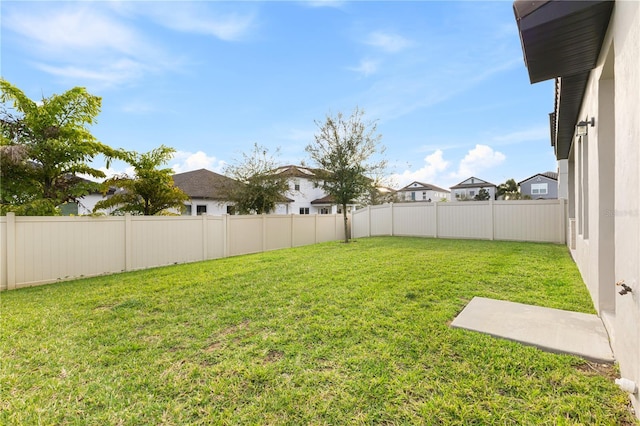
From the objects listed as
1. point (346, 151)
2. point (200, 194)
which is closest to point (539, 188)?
point (346, 151)

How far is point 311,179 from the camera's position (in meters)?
14.0

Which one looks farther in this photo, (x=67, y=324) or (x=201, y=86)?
(x=201, y=86)

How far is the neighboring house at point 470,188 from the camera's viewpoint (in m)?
48.8

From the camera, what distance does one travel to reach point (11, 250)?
6402 mm

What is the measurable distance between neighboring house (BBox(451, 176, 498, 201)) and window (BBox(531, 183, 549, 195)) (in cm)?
515

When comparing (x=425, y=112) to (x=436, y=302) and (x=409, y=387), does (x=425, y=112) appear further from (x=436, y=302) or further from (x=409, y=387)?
(x=409, y=387)

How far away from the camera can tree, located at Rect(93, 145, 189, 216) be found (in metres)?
9.52

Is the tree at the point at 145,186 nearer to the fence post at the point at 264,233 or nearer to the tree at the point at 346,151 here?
the fence post at the point at 264,233

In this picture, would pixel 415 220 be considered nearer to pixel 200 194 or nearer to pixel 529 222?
pixel 529 222

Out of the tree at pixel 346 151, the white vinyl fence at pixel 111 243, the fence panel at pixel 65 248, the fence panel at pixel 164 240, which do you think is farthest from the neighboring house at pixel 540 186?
the fence panel at pixel 65 248

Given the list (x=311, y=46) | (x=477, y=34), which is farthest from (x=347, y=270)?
(x=311, y=46)

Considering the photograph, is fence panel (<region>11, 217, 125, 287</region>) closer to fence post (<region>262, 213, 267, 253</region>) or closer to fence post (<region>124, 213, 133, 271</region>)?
fence post (<region>124, 213, 133, 271</region>)

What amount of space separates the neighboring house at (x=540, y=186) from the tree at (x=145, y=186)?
4699 cm

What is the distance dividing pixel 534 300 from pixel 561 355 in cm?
179
